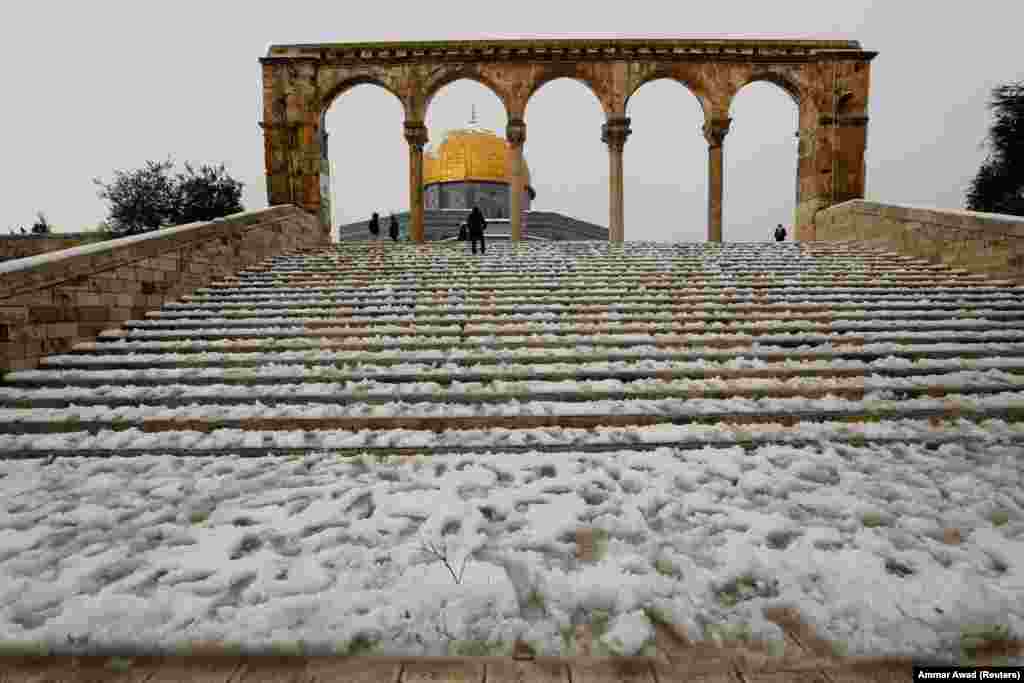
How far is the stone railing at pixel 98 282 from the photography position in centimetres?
454


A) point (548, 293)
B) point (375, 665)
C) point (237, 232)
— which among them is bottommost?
point (375, 665)

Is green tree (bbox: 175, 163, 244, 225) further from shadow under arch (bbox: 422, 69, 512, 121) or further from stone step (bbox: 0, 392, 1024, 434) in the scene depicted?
stone step (bbox: 0, 392, 1024, 434)

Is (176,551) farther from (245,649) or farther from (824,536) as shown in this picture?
(824,536)

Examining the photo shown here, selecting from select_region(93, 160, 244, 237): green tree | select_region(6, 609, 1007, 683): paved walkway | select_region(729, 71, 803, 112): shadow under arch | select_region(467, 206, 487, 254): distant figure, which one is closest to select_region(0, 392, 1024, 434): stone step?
select_region(6, 609, 1007, 683): paved walkway

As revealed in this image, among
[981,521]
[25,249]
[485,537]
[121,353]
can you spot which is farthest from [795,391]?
[25,249]

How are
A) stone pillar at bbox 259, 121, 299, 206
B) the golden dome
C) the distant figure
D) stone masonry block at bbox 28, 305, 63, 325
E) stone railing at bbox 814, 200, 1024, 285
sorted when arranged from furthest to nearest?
the golden dome, stone pillar at bbox 259, 121, 299, 206, the distant figure, stone railing at bbox 814, 200, 1024, 285, stone masonry block at bbox 28, 305, 63, 325

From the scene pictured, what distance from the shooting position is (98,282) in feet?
17.8

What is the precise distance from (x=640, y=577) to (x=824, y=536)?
96 centimetres

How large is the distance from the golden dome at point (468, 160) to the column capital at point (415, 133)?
54.8 ft

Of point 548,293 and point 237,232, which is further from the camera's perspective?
point 237,232

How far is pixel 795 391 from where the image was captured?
13.1 feet

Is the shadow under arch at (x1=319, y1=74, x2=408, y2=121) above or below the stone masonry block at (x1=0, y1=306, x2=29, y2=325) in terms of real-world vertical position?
above

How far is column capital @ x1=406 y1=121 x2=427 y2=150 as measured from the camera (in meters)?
14.3

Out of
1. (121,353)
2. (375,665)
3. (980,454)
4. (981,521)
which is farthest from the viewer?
(121,353)
